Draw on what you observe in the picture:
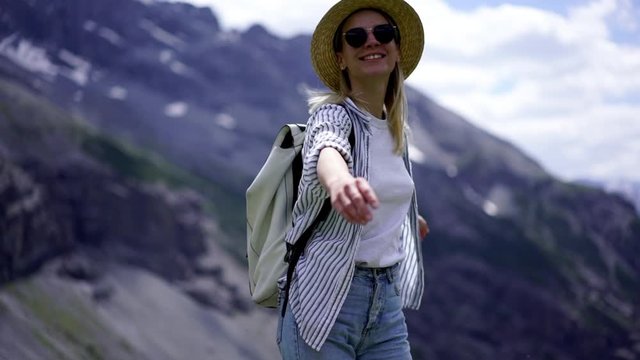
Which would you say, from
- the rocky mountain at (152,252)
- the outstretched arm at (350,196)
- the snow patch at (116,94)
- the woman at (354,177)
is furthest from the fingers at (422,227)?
the snow patch at (116,94)

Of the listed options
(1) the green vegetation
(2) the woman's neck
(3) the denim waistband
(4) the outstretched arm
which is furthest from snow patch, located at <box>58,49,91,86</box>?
(4) the outstretched arm

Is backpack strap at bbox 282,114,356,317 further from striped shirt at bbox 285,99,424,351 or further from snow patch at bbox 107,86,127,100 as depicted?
snow patch at bbox 107,86,127,100

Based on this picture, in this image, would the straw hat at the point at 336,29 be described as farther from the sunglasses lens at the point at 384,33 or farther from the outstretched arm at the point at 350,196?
the outstretched arm at the point at 350,196

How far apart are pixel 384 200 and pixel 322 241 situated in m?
0.51

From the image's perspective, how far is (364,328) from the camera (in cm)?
521

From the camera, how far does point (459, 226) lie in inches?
7510

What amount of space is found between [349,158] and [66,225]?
436 ft

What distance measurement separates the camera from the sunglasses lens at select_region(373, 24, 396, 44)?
561cm

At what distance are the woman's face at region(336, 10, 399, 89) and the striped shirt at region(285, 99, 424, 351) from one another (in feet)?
1.57

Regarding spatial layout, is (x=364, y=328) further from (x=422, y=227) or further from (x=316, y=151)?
(x=422, y=227)

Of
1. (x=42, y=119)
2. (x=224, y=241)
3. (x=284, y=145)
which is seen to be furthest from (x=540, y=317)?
(x=284, y=145)

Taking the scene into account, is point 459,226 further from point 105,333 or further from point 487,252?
point 105,333

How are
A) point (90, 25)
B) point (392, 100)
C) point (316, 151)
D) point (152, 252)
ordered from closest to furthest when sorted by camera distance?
point (316, 151)
point (392, 100)
point (152, 252)
point (90, 25)

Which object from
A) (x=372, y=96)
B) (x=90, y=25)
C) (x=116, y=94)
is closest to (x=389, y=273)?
(x=372, y=96)
